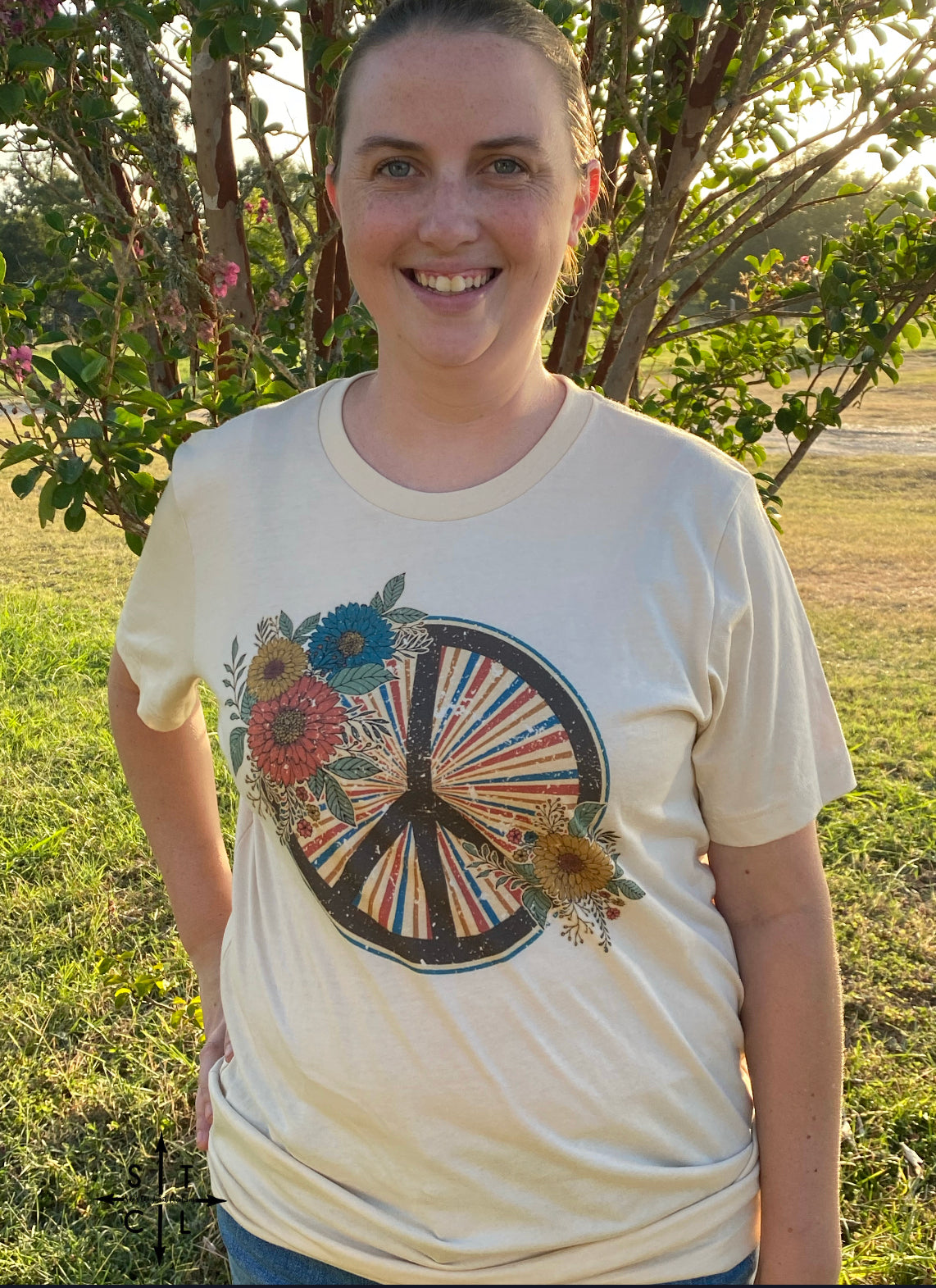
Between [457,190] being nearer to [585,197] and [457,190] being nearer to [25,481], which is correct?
[585,197]

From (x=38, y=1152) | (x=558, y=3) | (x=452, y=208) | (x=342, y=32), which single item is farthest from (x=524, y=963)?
(x=38, y=1152)

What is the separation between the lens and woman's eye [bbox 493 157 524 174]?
1296 mm

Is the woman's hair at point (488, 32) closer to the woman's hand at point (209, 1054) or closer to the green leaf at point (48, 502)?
the green leaf at point (48, 502)

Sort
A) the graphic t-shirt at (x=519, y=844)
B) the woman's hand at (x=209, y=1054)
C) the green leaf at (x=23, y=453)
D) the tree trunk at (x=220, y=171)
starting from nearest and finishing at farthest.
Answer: the graphic t-shirt at (x=519, y=844), the woman's hand at (x=209, y=1054), the green leaf at (x=23, y=453), the tree trunk at (x=220, y=171)

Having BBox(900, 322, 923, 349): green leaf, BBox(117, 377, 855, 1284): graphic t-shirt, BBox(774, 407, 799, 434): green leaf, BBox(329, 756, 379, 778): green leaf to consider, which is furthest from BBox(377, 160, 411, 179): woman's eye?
BBox(900, 322, 923, 349): green leaf

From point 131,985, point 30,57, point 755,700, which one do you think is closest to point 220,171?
point 30,57

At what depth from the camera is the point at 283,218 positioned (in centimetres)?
247

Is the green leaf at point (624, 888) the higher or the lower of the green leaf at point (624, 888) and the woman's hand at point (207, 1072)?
the higher

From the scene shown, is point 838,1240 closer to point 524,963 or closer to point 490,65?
point 524,963

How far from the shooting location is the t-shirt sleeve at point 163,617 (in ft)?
4.87

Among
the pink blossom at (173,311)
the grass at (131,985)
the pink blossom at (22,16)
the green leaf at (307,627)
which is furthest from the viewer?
A: the grass at (131,985)

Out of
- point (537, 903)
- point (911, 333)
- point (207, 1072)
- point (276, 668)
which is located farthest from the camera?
point (911, 333)

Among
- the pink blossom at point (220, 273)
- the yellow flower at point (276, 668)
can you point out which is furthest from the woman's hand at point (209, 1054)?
the pink blossom at point (220, 273)

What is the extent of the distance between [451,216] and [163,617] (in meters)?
0.64
